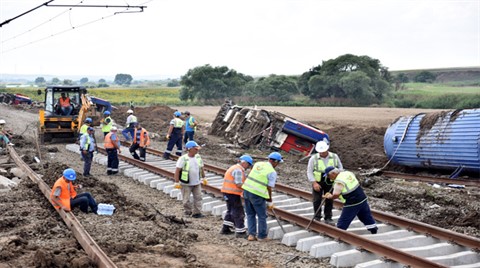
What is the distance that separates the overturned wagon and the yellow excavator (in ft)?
20.9

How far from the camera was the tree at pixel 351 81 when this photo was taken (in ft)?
205

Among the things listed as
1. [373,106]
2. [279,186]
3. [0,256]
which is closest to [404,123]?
[279,186]

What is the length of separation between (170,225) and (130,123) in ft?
41.2

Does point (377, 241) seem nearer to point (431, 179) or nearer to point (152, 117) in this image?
point (431, 179)

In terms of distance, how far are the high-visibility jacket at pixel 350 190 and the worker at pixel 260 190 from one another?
1052 millimetres

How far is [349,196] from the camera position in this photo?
9.56m

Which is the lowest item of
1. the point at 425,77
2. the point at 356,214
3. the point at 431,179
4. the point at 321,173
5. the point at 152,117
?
the point at 152,117

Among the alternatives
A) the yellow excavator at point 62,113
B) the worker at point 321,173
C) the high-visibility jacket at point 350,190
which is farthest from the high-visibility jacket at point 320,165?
the yellow excavator at point 62,113

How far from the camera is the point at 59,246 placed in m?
9.06

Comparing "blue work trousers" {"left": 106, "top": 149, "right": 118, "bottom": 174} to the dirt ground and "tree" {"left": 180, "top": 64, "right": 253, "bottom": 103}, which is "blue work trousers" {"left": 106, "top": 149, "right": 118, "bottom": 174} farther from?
"tree" {"left": 180, "top": 64, "right": 253, "bottom": 103}

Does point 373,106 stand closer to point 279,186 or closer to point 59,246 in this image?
point 279,186

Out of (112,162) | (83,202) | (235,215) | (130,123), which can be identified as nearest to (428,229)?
(235,215)

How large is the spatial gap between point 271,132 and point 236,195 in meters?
A: 13.0

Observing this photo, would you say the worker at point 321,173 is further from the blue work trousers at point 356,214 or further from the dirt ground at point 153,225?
the dirt ground at point 153,225
